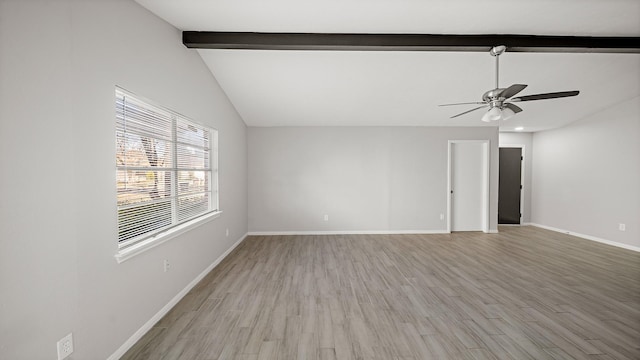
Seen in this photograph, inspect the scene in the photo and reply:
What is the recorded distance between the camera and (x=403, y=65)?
12.4 feet

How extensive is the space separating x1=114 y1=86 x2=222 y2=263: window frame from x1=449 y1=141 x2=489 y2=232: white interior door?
5.04 metres

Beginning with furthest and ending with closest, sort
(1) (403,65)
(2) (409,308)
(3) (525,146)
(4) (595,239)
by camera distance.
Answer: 1. (3) (525,146)
2. (4) (595,239)
3. (1) (403,65)
4. (2) (409,308)

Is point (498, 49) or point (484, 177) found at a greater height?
point (498, 49)

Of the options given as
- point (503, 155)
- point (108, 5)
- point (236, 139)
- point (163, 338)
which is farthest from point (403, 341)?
point (503, 155)

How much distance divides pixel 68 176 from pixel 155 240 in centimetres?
99

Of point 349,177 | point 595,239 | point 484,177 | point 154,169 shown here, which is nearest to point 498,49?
point 349,177

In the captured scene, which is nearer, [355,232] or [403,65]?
[403,65]

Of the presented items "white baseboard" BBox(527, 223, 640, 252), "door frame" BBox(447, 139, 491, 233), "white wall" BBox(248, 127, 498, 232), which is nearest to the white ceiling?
"white wall" BBox(248, 127, 498, 232)

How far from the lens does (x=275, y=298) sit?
2.89 m

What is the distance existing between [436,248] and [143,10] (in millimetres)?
5245

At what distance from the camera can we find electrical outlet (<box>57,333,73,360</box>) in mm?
1526

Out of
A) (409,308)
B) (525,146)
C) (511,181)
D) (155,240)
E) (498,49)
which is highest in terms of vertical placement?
(498,49)

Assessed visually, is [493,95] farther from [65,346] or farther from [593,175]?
[593,175]

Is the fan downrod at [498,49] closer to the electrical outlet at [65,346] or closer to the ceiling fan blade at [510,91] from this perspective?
the ceiling fan blade at [510,91]
